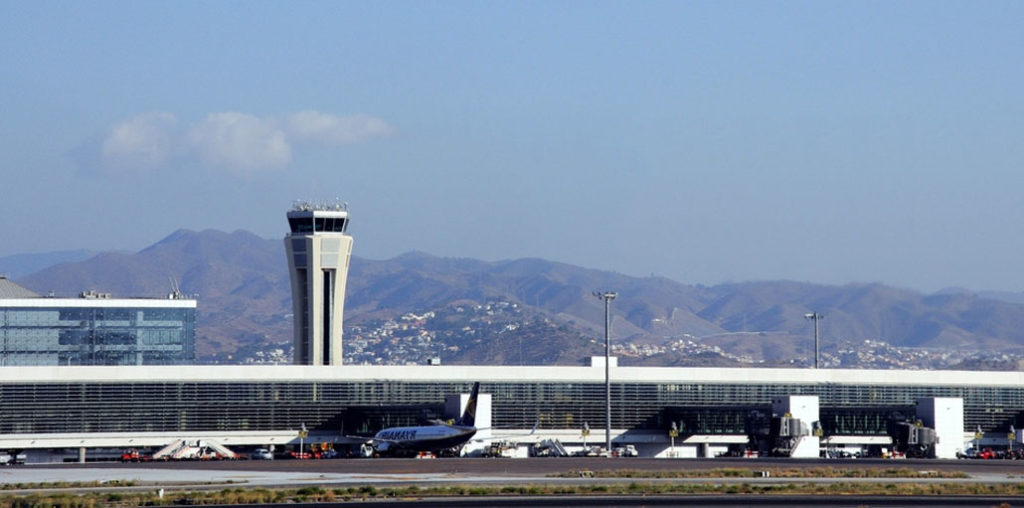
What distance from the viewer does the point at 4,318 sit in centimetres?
19875

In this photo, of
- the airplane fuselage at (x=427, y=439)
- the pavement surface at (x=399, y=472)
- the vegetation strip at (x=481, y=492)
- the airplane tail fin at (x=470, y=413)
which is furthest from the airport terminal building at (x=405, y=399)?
the vegetation strip at (x=481, y=492)

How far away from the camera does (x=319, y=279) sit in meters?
173

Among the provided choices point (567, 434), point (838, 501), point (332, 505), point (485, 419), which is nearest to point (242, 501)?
point (332, 505)

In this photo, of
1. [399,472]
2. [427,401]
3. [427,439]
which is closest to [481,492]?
[399,472]

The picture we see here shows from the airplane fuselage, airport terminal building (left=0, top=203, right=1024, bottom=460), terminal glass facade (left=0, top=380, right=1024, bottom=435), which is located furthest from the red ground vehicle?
the airplane fuselage

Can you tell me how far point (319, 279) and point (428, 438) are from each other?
35.5 metres

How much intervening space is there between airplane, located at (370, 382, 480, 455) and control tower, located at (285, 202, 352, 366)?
26.8 meters

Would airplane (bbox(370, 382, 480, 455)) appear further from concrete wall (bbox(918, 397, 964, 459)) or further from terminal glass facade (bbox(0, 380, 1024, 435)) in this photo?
concrete wall (bbox(918, 397, 964, 459))

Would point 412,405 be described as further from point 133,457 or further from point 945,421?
point 945,421

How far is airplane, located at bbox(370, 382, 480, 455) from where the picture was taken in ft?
468

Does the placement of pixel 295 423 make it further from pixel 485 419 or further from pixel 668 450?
pixel 668 450

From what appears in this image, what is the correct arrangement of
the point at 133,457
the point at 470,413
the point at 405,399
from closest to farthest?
the point at 133,457 → the point at 470,413 → the point at 405,399

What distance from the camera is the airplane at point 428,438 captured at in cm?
14250

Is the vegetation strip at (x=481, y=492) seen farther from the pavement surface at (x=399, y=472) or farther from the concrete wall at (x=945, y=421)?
the concrete wall at (x=945, y=421)
